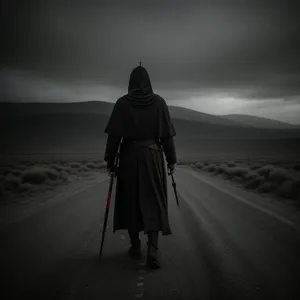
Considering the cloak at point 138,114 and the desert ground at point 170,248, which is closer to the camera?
the desert ground at point 170,248

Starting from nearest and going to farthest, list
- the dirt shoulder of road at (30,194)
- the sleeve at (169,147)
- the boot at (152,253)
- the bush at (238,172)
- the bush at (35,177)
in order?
1. the boot at (152,253)
2. the sleeve at (169,147)
3. the dirt shoulder of road at (30,194)
4. the bush at (35,177)
5. the bush at (238,172)

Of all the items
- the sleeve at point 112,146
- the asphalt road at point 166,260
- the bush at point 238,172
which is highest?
the sleeve at point 112,146

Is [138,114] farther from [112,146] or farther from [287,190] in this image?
[287,190]

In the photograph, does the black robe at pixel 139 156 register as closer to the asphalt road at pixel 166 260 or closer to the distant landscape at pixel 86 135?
the asphalt road at pixel 166 260

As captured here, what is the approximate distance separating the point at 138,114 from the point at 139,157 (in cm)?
59

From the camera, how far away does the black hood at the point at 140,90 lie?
4.18 m

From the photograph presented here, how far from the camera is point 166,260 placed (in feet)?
13.8

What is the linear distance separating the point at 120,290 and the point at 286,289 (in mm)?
1802

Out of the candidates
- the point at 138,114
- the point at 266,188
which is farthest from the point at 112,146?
the point at 266,188

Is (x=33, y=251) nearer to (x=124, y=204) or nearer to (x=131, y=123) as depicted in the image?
(x=124, y=204)

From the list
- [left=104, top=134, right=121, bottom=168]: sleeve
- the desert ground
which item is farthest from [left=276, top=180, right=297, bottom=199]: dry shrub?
[left=104, top=134, right=121, bottom=168]: sleeve

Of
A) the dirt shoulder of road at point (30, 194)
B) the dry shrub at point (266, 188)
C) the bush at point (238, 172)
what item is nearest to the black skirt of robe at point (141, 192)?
the dirt shoulder of road at point (30, 194)

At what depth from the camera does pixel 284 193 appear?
31.8 feet

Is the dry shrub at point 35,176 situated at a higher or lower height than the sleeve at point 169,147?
lower
